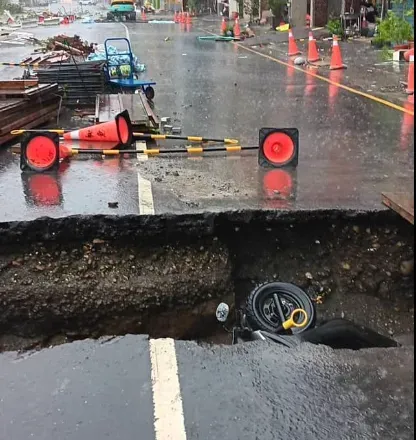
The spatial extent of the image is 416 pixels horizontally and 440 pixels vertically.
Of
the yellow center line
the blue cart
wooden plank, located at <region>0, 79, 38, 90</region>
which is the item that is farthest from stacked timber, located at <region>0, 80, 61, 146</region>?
the yellow center line

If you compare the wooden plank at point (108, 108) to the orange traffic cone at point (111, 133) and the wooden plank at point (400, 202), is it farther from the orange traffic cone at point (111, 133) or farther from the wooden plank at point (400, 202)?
the wooden plank at point (400, 202)

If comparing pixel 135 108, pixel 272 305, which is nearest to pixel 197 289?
pixel 272 305

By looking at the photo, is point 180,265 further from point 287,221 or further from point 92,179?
point 92,179

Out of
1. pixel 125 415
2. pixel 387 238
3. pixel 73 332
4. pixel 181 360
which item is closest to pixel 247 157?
pixel 387 238

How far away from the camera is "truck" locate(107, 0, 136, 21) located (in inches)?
2413

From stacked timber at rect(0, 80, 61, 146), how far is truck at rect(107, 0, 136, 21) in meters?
Result: 54.3

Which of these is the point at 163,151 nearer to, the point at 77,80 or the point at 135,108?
the point at 135,108

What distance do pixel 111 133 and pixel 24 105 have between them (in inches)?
61.9

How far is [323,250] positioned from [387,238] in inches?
22.3

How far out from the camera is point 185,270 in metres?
5.10

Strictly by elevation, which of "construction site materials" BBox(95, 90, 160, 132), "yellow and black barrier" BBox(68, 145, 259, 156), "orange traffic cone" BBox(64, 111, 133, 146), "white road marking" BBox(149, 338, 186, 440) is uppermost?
"construction site materials" BBox(95, 90, 160, 132)

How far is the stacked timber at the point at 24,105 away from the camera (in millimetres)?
8008

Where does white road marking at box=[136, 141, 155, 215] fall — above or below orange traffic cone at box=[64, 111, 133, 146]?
below

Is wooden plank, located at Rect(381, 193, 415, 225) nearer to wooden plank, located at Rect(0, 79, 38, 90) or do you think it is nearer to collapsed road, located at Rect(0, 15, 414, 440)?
collapsed road, located at Rect(0, 15, 414, 440)
